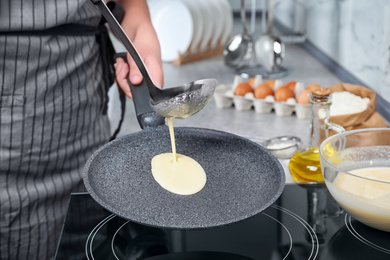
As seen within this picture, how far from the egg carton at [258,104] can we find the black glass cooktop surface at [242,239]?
0.57m

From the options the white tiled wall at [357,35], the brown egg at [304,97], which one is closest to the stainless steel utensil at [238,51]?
the white tiled wall at [357,35]

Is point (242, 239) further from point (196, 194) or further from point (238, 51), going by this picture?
point (238, 51)

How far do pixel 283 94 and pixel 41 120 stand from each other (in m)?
0.66

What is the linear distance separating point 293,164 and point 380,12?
57cm

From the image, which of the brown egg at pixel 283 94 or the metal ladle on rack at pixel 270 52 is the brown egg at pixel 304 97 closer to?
the brown egg at pixel 283 94

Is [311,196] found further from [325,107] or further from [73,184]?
[73,184]

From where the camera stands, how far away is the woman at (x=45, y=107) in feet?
3.30

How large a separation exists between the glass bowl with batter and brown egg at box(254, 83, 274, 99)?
60cm

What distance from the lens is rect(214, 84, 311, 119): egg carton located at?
139 centimetres

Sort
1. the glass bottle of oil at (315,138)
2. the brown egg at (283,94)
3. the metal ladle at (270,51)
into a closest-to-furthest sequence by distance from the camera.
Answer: the glass bottle of oil at (315,138) → the brown egg at (283,94) → the metal ladle at (270,51)

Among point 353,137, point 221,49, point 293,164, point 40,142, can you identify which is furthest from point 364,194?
point 221,49

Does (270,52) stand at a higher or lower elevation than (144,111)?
lower

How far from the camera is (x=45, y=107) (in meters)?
1.07

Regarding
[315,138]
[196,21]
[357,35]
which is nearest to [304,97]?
[357,35]
